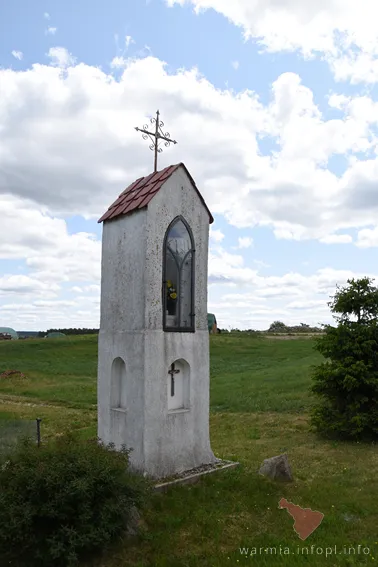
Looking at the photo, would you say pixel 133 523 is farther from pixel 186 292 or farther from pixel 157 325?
pixel 186 292

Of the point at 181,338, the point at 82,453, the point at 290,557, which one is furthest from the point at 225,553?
the point at 181,338

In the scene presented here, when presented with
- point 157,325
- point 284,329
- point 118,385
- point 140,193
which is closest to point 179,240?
point 140,193

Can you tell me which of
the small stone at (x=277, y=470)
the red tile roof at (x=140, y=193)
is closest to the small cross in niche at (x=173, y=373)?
the small stone at (x=277, y=470)

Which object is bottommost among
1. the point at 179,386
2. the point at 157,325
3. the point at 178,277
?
the point at 179,386

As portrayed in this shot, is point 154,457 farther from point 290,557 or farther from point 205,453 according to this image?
point 290,557

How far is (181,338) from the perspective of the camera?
31.2 feet

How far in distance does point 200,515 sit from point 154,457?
150 centimetres

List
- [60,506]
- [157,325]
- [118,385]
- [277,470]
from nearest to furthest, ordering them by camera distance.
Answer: [60,506], [157,325], [277,470], [118,385]

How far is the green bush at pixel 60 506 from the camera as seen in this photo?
6211 millimetres

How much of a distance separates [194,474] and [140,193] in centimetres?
551

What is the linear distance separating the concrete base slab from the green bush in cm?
156

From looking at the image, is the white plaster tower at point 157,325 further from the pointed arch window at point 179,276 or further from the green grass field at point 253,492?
the green grass field at point 253,492

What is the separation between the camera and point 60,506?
250 inches

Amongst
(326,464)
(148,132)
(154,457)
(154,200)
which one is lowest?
(326,464)
